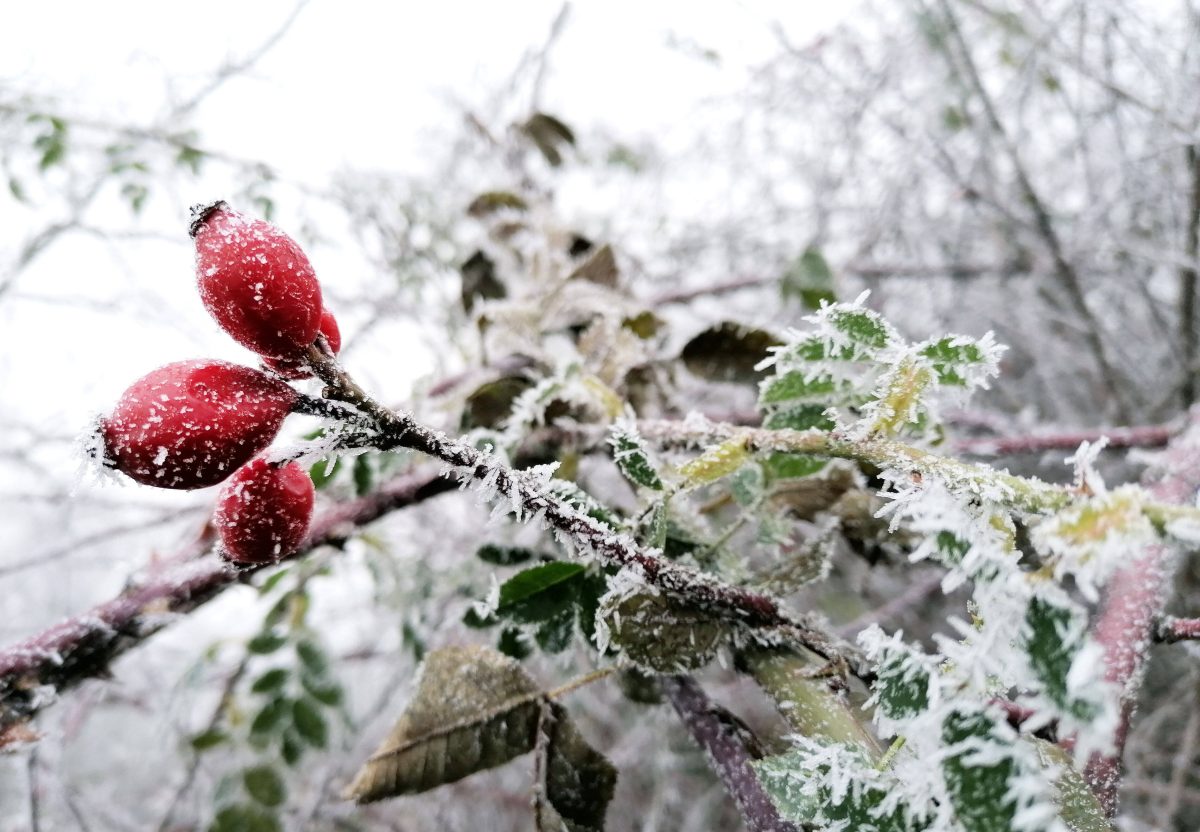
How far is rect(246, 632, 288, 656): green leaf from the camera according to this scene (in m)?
0.94

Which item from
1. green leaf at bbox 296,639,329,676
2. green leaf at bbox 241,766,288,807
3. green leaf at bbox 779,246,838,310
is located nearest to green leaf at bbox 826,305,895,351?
green leaf at bbox 779,246,838,310

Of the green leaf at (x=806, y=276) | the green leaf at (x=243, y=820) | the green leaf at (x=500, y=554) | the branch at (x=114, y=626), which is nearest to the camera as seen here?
the branch at (x=114, y=626)

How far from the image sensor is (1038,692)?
26cm

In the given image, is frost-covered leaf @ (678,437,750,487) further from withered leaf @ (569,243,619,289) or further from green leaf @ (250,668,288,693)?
green leaf @ (250,668,288,693)

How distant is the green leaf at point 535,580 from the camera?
0.51 m

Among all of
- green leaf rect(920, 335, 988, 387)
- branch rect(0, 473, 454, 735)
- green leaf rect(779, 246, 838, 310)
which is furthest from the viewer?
green leaf rect(779, 246, 838, 310)

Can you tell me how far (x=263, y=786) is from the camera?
0.95 meters

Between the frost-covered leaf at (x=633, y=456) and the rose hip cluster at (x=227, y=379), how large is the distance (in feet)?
0.57

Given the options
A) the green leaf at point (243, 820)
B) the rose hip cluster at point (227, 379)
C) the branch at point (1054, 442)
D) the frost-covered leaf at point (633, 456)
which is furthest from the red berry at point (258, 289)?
the green leaf at point (243, 820)

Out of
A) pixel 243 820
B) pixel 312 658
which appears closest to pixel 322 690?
pixel 312 658

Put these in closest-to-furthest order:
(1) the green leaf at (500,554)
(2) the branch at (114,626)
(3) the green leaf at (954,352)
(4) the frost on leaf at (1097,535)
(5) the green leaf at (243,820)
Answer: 1. (4) the frost on leaf at (1097,535)
2. (3) the green leaf at (954,352)
3. (2) the branch at (114,626)
4. (1) the green leaf at (500,554)
5. (5) the green leaf at (243,820)

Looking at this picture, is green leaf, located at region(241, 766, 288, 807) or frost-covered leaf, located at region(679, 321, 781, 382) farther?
green leaf, located at region(241, 766, 288, 807)

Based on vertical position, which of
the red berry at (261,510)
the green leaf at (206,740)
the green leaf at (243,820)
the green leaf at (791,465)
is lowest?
the green leaf at (243,820)

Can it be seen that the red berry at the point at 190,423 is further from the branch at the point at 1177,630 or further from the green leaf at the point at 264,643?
the green leaf at the point at 264,643
